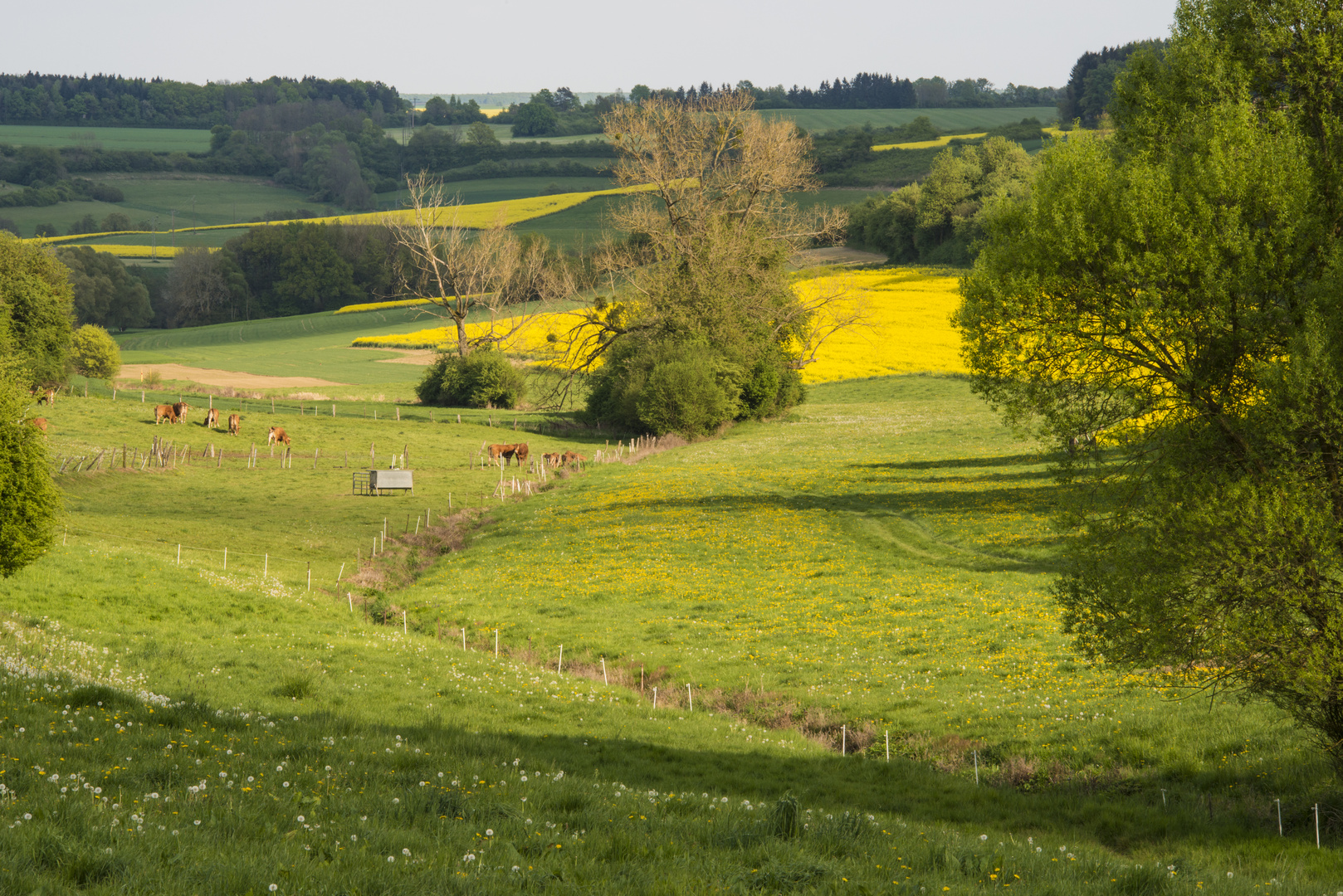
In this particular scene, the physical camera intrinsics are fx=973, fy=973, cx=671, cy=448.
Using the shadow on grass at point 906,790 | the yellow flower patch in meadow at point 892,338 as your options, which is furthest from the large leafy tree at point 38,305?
the shadow on grass at point 906,790

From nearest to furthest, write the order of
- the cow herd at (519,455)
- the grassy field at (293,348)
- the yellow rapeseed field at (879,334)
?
the cow herd at (519,455), the yellow rapeseed field at (879,334), the grassy field at (293,348)

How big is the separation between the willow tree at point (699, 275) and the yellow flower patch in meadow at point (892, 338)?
1134 cm

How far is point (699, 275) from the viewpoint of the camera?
2682 inches

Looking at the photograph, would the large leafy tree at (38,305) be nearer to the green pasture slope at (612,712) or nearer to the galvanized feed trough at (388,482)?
the green pasture slope at (612,712)

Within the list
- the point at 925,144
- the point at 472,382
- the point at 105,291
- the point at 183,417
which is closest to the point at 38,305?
the point at 183,417

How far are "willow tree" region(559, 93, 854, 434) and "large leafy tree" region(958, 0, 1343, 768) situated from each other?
48.9 m

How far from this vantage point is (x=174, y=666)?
19484mm

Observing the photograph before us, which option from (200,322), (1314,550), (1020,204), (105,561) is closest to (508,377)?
(105,561)

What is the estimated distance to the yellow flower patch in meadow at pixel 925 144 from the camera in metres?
181

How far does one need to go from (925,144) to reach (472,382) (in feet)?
438

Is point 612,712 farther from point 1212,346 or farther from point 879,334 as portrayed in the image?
point 879,334

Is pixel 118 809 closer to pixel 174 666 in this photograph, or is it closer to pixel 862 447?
pixel 174 666

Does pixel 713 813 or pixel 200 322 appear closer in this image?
pixel 713 813

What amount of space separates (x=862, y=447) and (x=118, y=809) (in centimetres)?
5149
